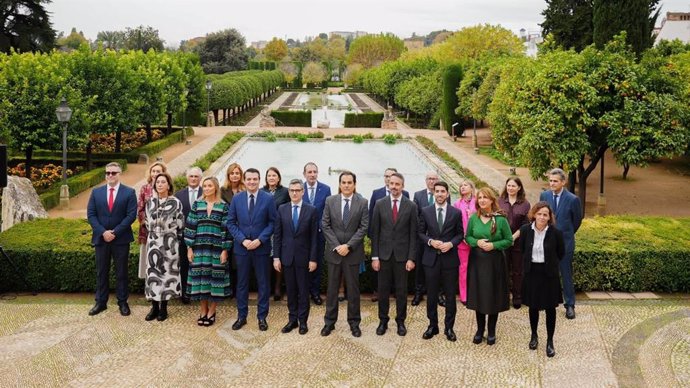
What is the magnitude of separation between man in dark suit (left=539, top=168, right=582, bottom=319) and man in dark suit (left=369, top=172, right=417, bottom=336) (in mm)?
1679

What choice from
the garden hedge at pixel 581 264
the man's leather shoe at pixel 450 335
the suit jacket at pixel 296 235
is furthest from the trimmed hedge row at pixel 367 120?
the man's leather shoe at pixel 450 335

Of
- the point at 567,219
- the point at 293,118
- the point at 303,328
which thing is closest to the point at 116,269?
the point at 303,328

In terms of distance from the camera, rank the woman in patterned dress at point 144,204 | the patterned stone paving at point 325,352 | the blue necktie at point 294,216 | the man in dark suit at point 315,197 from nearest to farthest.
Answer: the patterned stone paving at point 325,352 → the blue necktie at point 294,216 → the woman in patterned dress at point 144,204 → the man in dark suit at point 315,197

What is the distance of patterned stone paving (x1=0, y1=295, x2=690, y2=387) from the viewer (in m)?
5.64

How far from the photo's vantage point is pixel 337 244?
22.0 ft

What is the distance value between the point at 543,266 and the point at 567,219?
1271 mm

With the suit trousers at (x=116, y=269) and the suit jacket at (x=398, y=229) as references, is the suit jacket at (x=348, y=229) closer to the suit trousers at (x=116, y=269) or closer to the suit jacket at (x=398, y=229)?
the suit jacket at (x=398, y=229)

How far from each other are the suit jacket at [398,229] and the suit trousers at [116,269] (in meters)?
2.87

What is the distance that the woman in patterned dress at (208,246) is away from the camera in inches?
269

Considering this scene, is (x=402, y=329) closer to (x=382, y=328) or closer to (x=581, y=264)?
(x=382, y=328)

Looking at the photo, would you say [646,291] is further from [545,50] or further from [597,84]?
[545,50]

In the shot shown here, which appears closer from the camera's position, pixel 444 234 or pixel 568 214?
pixel 444 234

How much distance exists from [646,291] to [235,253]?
5178mm

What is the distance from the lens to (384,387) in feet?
18.0
